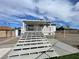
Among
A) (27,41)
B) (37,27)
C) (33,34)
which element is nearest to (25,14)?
(37,27)

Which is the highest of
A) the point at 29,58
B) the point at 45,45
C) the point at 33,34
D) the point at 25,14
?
the point at 25,14

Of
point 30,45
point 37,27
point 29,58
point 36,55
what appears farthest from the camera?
point 37,27

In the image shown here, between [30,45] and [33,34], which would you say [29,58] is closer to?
[30,45]

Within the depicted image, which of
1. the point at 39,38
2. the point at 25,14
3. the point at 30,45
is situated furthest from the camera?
the point at 25,14

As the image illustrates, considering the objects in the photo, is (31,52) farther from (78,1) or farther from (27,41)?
(78,1)

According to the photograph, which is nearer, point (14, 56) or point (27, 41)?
point (14, 56)

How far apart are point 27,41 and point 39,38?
4.16 feet

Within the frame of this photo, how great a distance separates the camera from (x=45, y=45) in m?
10.9

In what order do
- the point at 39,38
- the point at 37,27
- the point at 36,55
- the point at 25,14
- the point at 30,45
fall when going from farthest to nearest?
1. the point at 25,14
2. the point at 37,27
3. the point at 39,38
4. the point at 30,45
5. the point at 36,55

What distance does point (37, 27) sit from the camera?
13.5 meters

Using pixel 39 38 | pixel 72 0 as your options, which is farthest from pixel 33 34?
pixel 72 0

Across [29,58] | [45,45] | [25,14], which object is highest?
[25,14]

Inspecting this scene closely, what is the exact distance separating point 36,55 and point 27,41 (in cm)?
161

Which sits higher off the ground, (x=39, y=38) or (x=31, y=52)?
(x=39, y=38)
